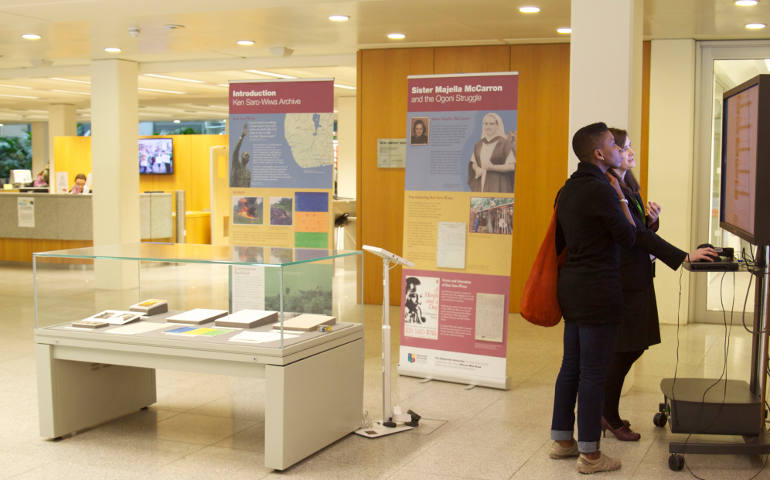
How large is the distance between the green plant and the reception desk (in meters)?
15.4

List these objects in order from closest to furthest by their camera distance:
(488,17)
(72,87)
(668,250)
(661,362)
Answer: (668,250) < (661,362) < (488,17) < (72,87)

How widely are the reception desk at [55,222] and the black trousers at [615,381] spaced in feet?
32.1

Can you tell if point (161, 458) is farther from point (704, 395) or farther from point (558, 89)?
point (558, 89)

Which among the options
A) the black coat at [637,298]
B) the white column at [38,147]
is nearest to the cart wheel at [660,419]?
the black coat at [637,298]

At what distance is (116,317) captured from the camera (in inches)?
183

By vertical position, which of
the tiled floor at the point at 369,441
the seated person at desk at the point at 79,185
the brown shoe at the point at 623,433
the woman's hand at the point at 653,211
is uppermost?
the seated person at desk at the point at 79,185

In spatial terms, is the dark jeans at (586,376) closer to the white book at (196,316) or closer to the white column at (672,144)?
the white book at (196,316)

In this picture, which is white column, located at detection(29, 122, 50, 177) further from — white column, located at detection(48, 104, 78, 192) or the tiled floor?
the tiled floor

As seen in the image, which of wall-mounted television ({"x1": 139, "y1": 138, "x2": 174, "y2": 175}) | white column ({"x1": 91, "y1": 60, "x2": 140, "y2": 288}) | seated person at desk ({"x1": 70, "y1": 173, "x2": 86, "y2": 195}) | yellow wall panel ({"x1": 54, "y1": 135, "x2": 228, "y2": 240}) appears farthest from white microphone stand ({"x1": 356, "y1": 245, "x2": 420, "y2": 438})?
wall-mounted television ({"x1": 139, "y1": 138, "x2": 174, "y2": 175})

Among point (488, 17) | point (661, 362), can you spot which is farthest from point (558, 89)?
point (661, 362)

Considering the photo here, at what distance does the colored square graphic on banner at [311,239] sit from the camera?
6.43 m

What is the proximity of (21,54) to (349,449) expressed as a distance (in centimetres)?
772

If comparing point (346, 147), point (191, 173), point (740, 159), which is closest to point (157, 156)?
point (191, 173)

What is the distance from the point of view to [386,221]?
9.21 metres
